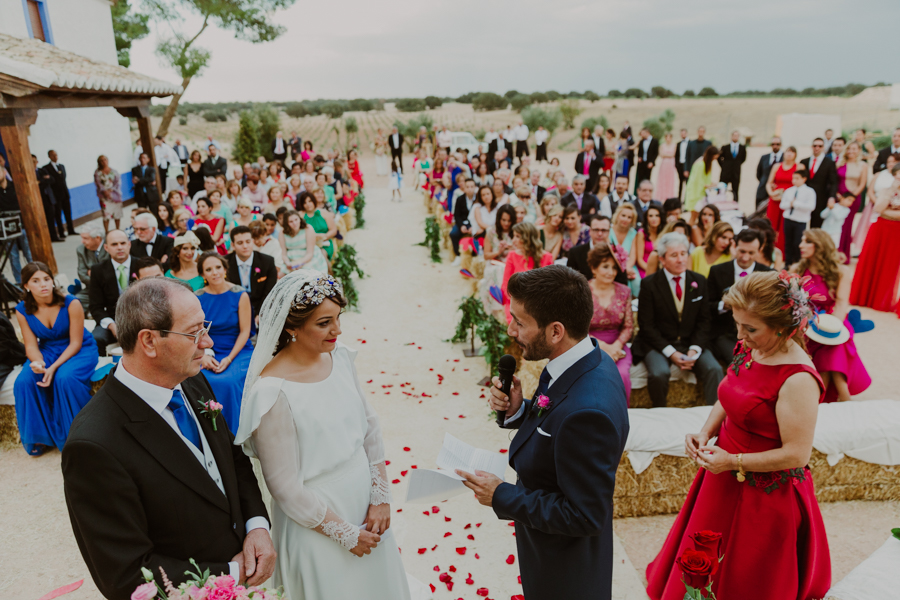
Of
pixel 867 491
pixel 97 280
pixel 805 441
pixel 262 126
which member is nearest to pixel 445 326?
pixel 97 280

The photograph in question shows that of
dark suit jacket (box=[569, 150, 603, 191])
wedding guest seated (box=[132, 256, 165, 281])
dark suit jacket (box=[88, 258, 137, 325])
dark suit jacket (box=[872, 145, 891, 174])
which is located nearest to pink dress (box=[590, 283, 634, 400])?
wedding guest seated (box=[132, 256, 165, 281])

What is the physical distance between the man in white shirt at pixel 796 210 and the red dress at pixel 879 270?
1175 mm

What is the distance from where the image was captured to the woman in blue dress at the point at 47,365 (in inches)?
193

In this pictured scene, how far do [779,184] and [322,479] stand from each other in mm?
10808

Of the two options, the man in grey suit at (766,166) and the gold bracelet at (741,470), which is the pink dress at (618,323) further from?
the man in grey suit at (766,166)

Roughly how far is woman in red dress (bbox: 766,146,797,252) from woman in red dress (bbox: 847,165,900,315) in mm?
2141

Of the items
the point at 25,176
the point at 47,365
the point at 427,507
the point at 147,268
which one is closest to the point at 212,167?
the point at 25,176

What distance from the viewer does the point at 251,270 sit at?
6.07 m

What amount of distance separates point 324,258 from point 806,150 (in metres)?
29.1

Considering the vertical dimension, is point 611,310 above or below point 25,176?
below

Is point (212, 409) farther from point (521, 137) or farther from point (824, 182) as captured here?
point (521, 137)

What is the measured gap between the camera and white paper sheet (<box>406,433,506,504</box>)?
2.26 meters

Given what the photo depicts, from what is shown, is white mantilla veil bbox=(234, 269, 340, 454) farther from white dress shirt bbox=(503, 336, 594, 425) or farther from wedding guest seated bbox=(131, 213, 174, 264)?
wedding guest seated bbox=(131, 213, 174, 264)

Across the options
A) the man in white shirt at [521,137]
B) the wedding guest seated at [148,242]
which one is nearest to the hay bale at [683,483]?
the wedding guest seated at [148,242]
